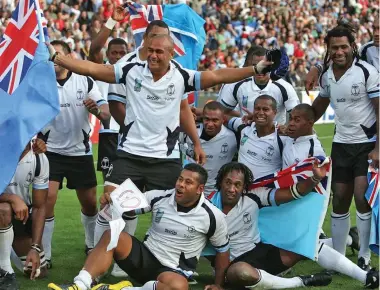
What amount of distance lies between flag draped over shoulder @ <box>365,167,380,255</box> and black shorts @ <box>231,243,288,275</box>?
79 cm

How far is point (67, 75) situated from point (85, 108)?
1.26 feet

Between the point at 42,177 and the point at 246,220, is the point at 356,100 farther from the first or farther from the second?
the point at 42,177

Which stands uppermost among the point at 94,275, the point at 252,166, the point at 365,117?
the point at 365,117

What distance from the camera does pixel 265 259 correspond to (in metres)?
7.62

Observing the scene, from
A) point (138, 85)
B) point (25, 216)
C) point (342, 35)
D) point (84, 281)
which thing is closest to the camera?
point (84, 281)

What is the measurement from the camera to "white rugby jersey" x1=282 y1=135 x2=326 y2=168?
320 inches

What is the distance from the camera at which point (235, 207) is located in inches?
300

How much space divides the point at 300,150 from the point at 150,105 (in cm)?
162

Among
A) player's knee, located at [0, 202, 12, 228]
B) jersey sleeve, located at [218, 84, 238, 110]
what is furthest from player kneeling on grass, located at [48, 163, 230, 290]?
jersey sleeve, located at [218, 84, 238, 110]

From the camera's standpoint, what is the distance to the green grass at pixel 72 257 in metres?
7.63

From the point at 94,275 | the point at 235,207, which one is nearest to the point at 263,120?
the point at 235,207

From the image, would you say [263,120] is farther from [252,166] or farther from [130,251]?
[130,251]

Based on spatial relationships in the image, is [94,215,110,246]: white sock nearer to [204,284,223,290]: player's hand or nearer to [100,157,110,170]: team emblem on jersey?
[204,284,223,290]: player's hand

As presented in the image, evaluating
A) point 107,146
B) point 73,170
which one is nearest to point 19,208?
point 73,170
